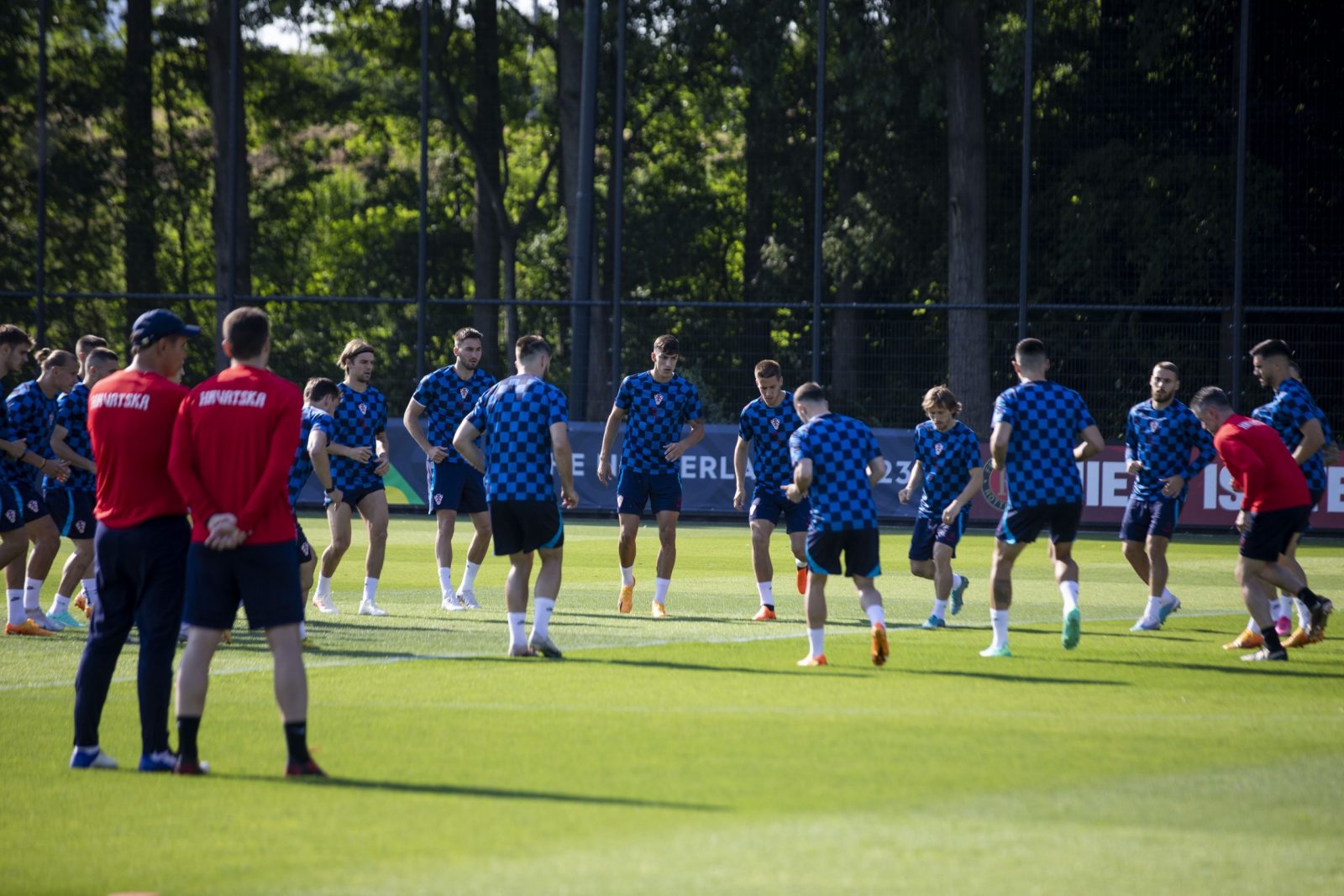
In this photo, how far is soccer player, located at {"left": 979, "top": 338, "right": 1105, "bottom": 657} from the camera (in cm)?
1133

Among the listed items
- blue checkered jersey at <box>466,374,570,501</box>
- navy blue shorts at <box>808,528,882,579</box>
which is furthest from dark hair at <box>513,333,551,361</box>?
navy blue shorts at <box>808,528,882,579</box>

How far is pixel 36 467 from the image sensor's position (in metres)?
12.4

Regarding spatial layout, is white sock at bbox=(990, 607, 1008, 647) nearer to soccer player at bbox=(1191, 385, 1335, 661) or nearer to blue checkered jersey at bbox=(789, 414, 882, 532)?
blue checkered jersey at bbox=(789, 414, 882, 532)

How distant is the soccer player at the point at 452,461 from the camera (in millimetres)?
14320

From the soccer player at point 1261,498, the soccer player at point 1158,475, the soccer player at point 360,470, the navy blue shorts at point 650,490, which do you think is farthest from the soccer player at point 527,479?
the soccer player at point 1158,475

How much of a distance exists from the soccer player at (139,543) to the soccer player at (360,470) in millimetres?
5613

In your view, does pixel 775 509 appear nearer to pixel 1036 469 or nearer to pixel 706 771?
pixel 1036 469

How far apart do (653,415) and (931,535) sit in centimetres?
250

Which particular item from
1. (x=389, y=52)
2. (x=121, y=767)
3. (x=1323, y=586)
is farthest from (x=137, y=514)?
(x=389, y=52)

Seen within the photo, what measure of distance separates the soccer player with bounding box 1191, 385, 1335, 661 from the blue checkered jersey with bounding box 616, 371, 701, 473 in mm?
4451

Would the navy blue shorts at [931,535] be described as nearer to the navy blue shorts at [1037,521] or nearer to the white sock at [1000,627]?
the navy blue shorts at [1037,521]

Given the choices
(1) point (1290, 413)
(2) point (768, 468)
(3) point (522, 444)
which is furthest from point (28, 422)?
(1) point (1290, 413)

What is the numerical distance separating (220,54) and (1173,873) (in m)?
33.8

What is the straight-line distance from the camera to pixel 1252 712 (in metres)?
9.10
